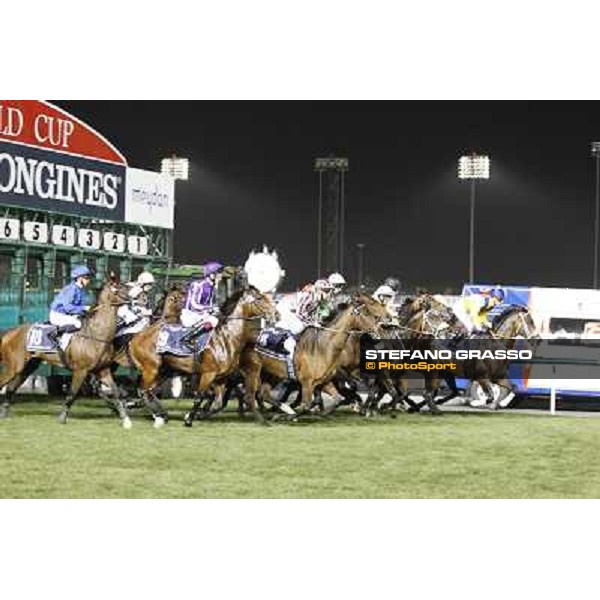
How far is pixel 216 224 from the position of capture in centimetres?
1109

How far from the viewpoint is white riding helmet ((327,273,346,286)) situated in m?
11.5

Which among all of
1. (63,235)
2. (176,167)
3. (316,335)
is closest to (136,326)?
(316,335)

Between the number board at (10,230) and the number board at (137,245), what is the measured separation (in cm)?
150

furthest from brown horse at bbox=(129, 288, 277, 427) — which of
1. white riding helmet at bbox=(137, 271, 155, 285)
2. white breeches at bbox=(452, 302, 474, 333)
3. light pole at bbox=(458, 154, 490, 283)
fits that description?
light pole at bbox=(458, 154, 490, 283)

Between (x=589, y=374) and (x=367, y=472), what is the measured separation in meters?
6.47

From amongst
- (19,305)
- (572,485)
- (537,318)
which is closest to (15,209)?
(19,305)

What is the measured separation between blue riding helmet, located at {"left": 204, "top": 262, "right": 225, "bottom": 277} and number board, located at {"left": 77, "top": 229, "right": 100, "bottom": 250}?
12.7 ft

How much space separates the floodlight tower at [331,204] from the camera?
10633 millimetres

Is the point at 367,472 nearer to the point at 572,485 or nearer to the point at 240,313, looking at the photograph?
the point at 572,485


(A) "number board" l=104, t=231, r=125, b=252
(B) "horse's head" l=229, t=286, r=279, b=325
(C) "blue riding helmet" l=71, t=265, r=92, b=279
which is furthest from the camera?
(A) "number board" l=104, t=231, r=125, b=252

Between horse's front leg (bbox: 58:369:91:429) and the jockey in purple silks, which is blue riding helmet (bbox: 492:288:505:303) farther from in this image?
horse's front leg (bbox: 58:369:91:429)

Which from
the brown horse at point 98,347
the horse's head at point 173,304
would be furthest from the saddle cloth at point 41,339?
the horse's head at point 173,304

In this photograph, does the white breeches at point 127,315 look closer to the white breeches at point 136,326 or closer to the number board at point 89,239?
the white breeches at point 136,326

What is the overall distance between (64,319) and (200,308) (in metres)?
1.48
